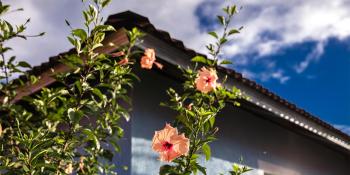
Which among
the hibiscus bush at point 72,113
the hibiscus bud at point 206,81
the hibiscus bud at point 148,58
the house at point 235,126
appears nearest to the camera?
the hibiscus bush at point 72,113

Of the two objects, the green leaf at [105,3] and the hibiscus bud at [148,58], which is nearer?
the green leaf at [105,3]

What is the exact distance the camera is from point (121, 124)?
3412 millimetres

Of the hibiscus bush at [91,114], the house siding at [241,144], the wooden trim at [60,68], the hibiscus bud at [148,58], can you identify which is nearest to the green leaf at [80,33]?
the hibiscus bush at [91,114]

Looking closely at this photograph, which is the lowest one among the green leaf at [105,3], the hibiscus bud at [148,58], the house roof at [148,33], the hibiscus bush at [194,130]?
the hibiscus bush at [194,130]

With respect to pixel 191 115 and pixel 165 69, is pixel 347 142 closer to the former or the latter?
pixel 165 69

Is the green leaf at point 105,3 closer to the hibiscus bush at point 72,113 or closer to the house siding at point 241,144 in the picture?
the hibiscus bush at point 72,113

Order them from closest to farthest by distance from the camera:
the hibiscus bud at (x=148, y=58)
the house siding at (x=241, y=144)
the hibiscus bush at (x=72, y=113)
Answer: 1. the hibiscus bush at (x=72, y=113)
2. the hibiscus bud at (x=148, y=58)
3. the house siding at (x=241, y=144)

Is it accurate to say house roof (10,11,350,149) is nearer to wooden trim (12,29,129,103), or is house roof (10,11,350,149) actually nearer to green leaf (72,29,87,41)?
wooden trim (12,29,129,103)

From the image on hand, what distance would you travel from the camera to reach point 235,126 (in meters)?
4.82

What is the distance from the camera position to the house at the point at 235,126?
3270 millimetres

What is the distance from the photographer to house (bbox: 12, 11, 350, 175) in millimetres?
3270

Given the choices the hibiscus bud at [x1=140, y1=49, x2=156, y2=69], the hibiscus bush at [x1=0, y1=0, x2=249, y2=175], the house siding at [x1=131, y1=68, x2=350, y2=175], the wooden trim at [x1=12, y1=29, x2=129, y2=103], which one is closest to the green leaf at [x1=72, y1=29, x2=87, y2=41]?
the hibiscus bush at [x1=0, y1=0, x2=249, y2=175]

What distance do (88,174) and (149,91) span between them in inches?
43.2

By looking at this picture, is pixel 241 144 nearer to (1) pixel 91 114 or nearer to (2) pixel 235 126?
(2) pixel 235 126
